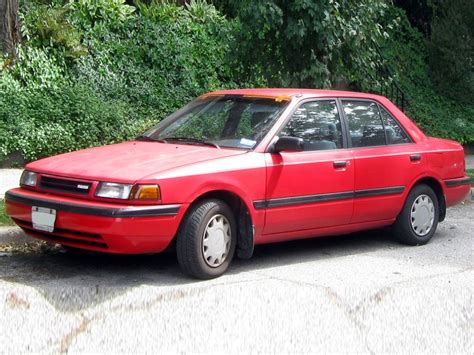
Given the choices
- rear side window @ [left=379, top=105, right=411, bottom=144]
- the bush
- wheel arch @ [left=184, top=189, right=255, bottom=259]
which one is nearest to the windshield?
wheel arch @ [left=184, top=189, right=255, bottom=259]

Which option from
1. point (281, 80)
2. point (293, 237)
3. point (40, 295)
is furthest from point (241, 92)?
point (281, 80)

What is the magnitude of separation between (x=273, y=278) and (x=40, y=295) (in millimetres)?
1878

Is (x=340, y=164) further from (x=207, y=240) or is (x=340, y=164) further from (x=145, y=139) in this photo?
(x=145, y=139)

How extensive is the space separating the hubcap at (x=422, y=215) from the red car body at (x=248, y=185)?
20cm

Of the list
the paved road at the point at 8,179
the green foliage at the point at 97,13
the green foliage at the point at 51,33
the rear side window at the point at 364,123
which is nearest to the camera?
the rear side window at the point at 364,123

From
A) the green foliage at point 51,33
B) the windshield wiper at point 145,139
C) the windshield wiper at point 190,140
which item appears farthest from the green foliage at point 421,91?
the windshield wiper at point 190,140

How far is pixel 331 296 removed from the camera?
6.03m

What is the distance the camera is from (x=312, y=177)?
7.02m

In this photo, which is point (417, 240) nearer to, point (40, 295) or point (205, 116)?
point (205, 116)

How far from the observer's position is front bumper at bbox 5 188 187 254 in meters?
5.86

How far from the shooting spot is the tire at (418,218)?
7.98 meters

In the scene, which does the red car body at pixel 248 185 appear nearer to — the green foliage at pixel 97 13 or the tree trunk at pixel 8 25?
the tree trunk at pixel 8 25

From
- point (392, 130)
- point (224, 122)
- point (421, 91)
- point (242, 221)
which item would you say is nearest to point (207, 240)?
point (242, 221)

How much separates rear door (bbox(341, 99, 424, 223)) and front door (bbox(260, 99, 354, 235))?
5.9 inches
